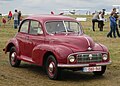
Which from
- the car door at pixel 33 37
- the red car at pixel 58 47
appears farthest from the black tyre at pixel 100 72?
the car door at pixel 33 37

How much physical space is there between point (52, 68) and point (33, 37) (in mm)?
1453

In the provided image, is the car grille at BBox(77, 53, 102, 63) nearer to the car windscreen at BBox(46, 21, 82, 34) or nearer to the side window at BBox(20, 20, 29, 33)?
the car windscreen at BBox(46, 21, 82, 34)

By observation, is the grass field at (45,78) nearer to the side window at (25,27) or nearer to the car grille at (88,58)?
the car grille at (88,58)

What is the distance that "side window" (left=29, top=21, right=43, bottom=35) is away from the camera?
11445mm

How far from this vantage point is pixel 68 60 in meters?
10.1

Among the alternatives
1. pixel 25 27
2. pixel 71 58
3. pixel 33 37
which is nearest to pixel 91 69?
pixel 71 58

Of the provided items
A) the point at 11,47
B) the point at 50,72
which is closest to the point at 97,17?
the point at 11,47

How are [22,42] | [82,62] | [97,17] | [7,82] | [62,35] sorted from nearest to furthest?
[7,82] → [82,62] → [62,35] → [22,42] → [97,17]

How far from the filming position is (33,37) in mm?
11539

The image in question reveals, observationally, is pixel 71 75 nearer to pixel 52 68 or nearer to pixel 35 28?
pixel 52 68

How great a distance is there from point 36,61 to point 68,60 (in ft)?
4.64

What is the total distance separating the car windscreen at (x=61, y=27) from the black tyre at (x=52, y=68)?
3.24ft

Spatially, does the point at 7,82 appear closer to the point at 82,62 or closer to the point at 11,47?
the point at 82,62

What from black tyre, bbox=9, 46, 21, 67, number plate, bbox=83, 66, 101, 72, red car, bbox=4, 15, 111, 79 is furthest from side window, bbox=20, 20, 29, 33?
number plate, bbox=83, 66, 101, 72
